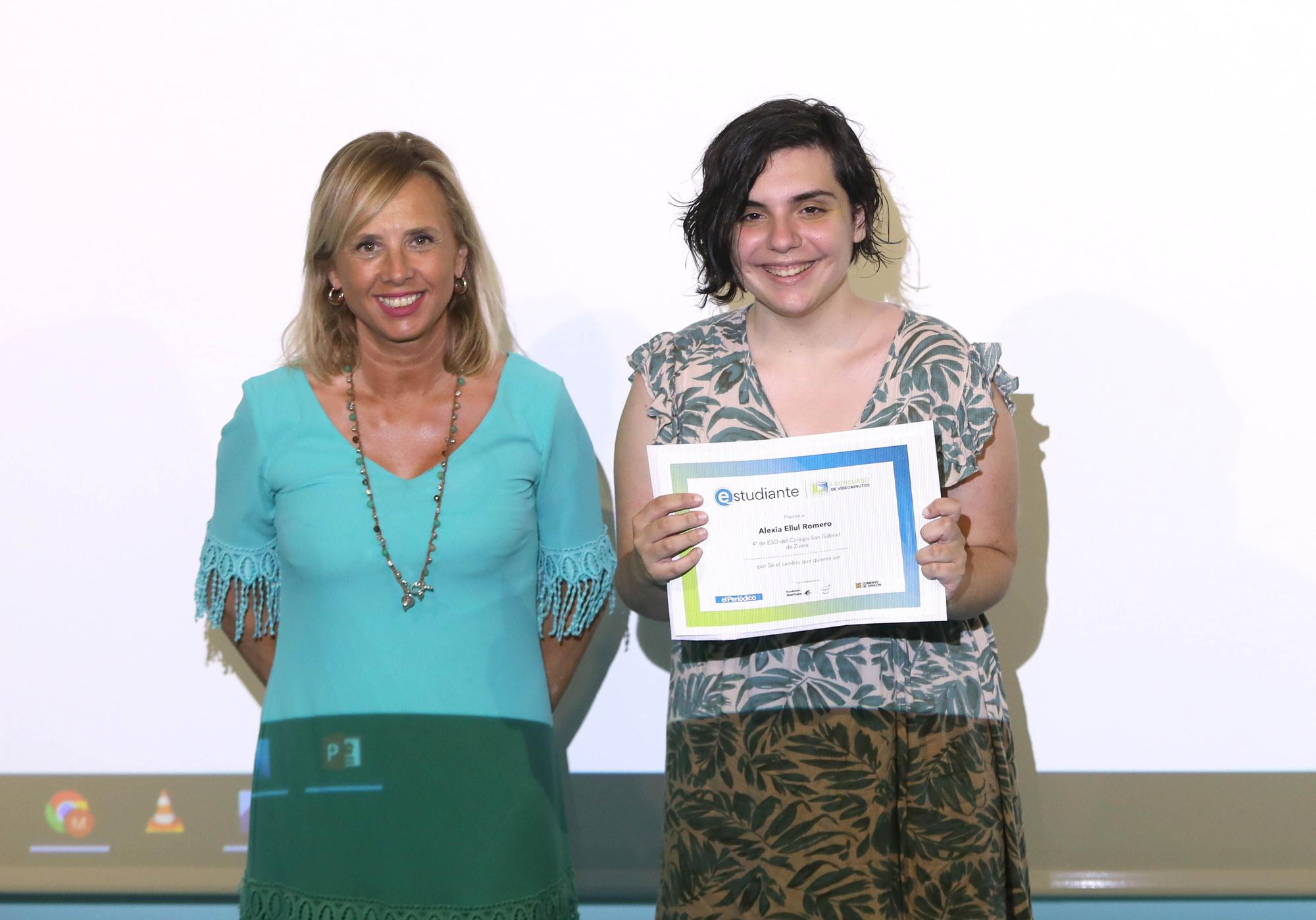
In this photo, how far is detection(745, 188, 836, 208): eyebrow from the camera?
165 cm

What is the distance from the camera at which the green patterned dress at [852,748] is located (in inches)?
63.4

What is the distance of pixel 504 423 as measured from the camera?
1910 mm

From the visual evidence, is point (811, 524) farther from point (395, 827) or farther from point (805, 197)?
point (395, 827)

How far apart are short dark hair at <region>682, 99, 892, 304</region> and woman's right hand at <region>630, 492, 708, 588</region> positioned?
1.15ft

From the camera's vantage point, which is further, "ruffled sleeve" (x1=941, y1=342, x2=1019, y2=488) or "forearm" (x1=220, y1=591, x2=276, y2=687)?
"forearm" (x1=220, y1=591, x2=276, y2=687)

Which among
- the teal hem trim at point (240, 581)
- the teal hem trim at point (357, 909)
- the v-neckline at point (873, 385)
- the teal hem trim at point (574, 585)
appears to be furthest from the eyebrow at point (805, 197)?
the teal hem trim at point (357, 909)

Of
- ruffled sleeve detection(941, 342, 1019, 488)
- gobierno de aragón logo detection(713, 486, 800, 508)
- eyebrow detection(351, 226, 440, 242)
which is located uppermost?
eyebrow detection(351, 226, 440, 242)

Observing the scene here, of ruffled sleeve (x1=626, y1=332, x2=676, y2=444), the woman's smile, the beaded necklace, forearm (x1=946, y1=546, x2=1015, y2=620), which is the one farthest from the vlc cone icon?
forearm (x1=946, y1=546, x2=1015, y2=620)

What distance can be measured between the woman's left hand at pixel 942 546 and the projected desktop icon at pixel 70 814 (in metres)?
2.12

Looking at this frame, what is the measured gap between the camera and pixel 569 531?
195cm

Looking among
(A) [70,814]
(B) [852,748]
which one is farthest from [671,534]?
(A) [70,814]

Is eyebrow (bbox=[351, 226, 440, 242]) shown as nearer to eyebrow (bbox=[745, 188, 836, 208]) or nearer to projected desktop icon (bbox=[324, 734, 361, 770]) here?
eyebrow (bbox=[745, 188, 836, 208])

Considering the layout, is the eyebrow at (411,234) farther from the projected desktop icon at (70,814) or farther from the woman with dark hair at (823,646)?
the projected desktop icon at (70,814)

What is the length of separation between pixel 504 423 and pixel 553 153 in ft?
2.94
